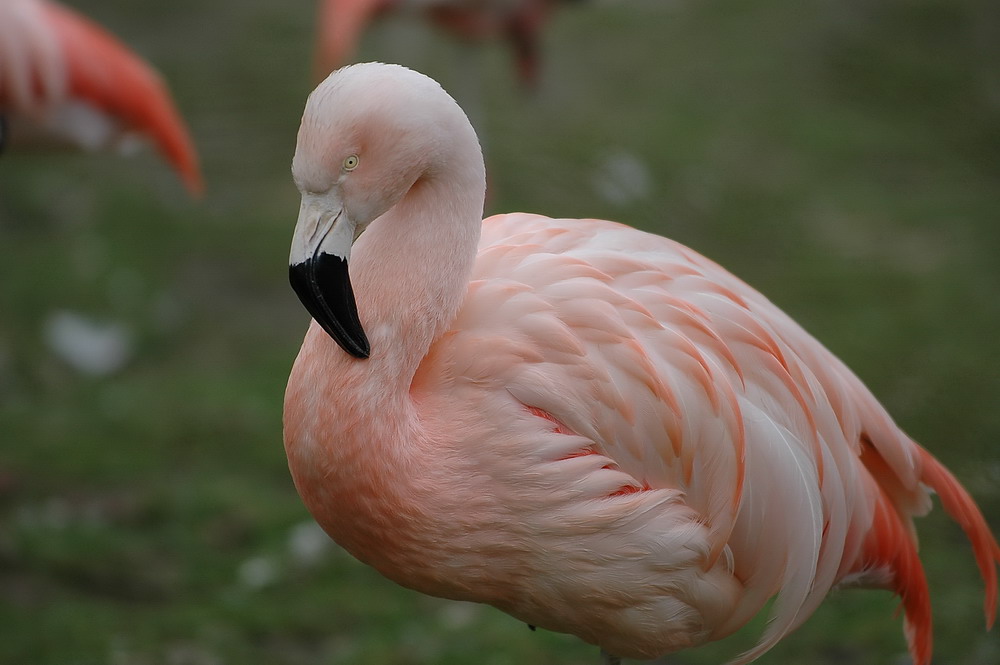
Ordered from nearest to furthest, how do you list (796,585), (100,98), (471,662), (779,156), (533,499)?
(533,499) < (796,585) < (471,662) < (100,98) < (779,156)

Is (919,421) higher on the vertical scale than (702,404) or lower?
lower

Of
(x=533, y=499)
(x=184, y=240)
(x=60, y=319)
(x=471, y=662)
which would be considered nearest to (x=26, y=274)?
(x=60, y=319)

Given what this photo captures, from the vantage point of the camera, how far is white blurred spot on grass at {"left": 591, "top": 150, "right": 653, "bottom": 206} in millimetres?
5805

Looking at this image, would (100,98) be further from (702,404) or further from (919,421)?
(919,421)

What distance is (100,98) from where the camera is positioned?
412 cm

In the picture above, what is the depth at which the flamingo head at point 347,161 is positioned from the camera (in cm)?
172

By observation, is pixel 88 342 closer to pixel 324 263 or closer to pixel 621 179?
pixel 621 179

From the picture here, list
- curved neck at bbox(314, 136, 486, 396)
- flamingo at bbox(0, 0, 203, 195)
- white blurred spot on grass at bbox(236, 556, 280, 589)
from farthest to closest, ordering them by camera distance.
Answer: flamingo at bbox(0, 0, 203, 195) → white blurred spot on grass at bbox(236, 556, 280, 589) → curved neck at bbox(314, 136, 486, 396)

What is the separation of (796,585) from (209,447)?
8.89 ft

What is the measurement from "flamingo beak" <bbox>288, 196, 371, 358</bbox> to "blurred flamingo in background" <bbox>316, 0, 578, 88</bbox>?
11.4 feet

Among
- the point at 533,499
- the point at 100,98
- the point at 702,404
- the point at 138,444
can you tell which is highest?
the point at 702,404

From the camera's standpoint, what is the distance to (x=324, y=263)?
1.73 metres

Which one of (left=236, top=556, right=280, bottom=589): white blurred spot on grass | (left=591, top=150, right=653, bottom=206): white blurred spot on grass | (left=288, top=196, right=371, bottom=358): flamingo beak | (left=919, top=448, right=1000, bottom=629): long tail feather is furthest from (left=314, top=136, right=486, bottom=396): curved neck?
(left=591, top=150, right=653, bottom=206): white blurred spot on grass

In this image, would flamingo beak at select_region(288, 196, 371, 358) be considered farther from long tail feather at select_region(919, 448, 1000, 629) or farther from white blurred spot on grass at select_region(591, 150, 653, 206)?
white blurred spot on grass at select_region(591, 150, 653, 206)
